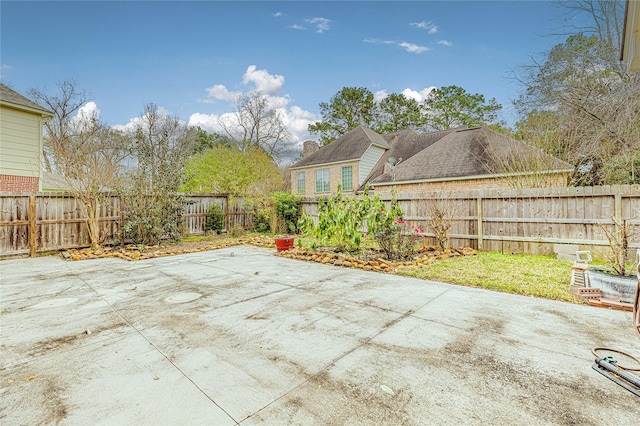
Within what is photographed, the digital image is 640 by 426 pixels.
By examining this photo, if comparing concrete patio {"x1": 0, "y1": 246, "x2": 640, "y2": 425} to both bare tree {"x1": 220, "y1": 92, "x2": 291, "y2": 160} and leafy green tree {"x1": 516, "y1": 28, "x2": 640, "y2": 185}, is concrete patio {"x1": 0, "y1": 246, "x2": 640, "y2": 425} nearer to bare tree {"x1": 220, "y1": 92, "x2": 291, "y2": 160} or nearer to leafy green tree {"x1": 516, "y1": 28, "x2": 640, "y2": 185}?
leafy green tree {"x1": 516, "y1": 28, "x2": 640, "y2": 185}

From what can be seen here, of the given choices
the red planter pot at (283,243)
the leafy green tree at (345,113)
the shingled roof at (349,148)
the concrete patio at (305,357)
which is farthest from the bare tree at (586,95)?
the leafy green tree at (345,113)

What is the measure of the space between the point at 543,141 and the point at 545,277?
19.3 ft

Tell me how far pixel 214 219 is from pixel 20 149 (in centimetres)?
643

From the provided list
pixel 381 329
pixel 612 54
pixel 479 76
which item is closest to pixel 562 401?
pixel 381 329

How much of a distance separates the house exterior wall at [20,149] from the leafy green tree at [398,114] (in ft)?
83.5

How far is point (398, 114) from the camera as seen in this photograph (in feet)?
96.1

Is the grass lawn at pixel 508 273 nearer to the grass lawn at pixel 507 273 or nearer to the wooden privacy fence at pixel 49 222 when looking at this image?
the grass lawn at pixel 507 273

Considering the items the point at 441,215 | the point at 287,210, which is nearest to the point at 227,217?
the point at 287,210

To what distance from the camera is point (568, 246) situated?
6.94 meters

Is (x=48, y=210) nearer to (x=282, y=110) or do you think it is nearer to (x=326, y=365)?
(x=326, y=365)

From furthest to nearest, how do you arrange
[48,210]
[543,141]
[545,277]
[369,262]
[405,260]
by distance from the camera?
1. [543,141]
2. [48,210]
3. [405,260]
4. [369,262]
5. [545,277]

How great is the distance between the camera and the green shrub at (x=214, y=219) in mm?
12094

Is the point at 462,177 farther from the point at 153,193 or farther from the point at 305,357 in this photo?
the point at 305,357

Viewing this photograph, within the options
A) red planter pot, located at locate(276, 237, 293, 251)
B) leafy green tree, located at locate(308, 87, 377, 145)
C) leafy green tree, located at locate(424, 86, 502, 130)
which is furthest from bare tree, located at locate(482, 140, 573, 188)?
leafy green tree, located at locate(308, 87, 377, 145)
